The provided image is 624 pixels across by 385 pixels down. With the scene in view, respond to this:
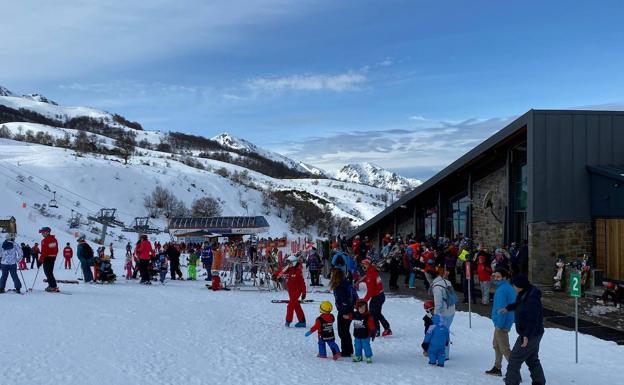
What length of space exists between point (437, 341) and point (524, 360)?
5.22 feet

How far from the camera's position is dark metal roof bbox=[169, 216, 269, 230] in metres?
52.5

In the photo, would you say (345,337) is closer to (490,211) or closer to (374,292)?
(374,292)

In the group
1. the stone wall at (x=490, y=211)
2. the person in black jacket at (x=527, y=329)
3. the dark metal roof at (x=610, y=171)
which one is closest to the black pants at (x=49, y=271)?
the person in black jacket at (x=527, y=329)

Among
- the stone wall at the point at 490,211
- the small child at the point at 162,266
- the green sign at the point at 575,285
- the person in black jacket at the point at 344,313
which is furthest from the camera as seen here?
the stone wall at the point at 490,211

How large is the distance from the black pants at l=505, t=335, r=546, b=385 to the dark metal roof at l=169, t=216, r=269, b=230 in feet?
153


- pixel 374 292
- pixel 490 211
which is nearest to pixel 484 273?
pixel 374 292

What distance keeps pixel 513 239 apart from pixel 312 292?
773 centimetres

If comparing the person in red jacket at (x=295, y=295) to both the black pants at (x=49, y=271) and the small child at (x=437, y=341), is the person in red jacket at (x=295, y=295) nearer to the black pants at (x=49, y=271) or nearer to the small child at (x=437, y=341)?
the small child at (x=437, y=341)

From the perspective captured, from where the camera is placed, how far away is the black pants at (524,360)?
6.34 meters

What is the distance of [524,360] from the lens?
642 centimetres

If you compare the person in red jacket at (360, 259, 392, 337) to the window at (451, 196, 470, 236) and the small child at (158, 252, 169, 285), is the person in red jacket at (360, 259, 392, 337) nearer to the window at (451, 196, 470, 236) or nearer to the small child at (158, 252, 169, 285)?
the small child at (158, 252, 169, 285)

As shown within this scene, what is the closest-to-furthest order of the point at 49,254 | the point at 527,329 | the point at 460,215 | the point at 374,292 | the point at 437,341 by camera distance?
the point at 527,329 → the point at 437,341 → the point at 374,292 → the point at 49,254 → the point at 460,215

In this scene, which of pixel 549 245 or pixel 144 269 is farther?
pixel 549 245

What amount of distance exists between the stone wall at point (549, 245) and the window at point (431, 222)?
8.02 meters
